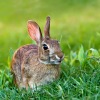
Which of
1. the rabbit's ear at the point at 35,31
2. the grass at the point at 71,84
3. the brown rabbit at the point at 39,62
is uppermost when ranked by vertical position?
the rabbit's ear at the point at 35,31

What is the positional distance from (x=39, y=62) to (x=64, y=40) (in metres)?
3.39

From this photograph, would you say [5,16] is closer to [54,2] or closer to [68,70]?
[54,2]

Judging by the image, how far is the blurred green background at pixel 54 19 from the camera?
33.8ft

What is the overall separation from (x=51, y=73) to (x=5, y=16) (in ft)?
17.1

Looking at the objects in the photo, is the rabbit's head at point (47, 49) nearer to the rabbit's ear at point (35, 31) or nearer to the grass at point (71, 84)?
the rabbit's ear at point (35, 31)

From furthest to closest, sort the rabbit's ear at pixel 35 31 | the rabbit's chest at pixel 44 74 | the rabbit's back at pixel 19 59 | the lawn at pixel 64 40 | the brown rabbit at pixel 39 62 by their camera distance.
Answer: the rabbit's back at pixel 19 59, the rabbit's ear at pixel 35 31, the rabbit's chest at pixel 44 74, the brown rabbit at pixel 39 62, the lawn at pixel 64 40

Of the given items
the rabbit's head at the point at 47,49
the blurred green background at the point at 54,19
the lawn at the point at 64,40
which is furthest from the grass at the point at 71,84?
the blurred green background at the point at 54,19

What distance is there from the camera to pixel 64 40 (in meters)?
10.2

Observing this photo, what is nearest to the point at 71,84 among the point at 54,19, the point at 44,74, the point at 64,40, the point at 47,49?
the point at 44,74

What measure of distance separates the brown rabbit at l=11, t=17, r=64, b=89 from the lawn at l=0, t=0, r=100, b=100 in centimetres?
14

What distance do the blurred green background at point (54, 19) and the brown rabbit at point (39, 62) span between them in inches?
104

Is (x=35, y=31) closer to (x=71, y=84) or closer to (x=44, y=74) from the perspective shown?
(x=44, y=74)

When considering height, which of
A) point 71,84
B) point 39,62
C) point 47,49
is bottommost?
point 71,84

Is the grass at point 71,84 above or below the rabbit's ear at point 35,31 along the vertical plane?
below
